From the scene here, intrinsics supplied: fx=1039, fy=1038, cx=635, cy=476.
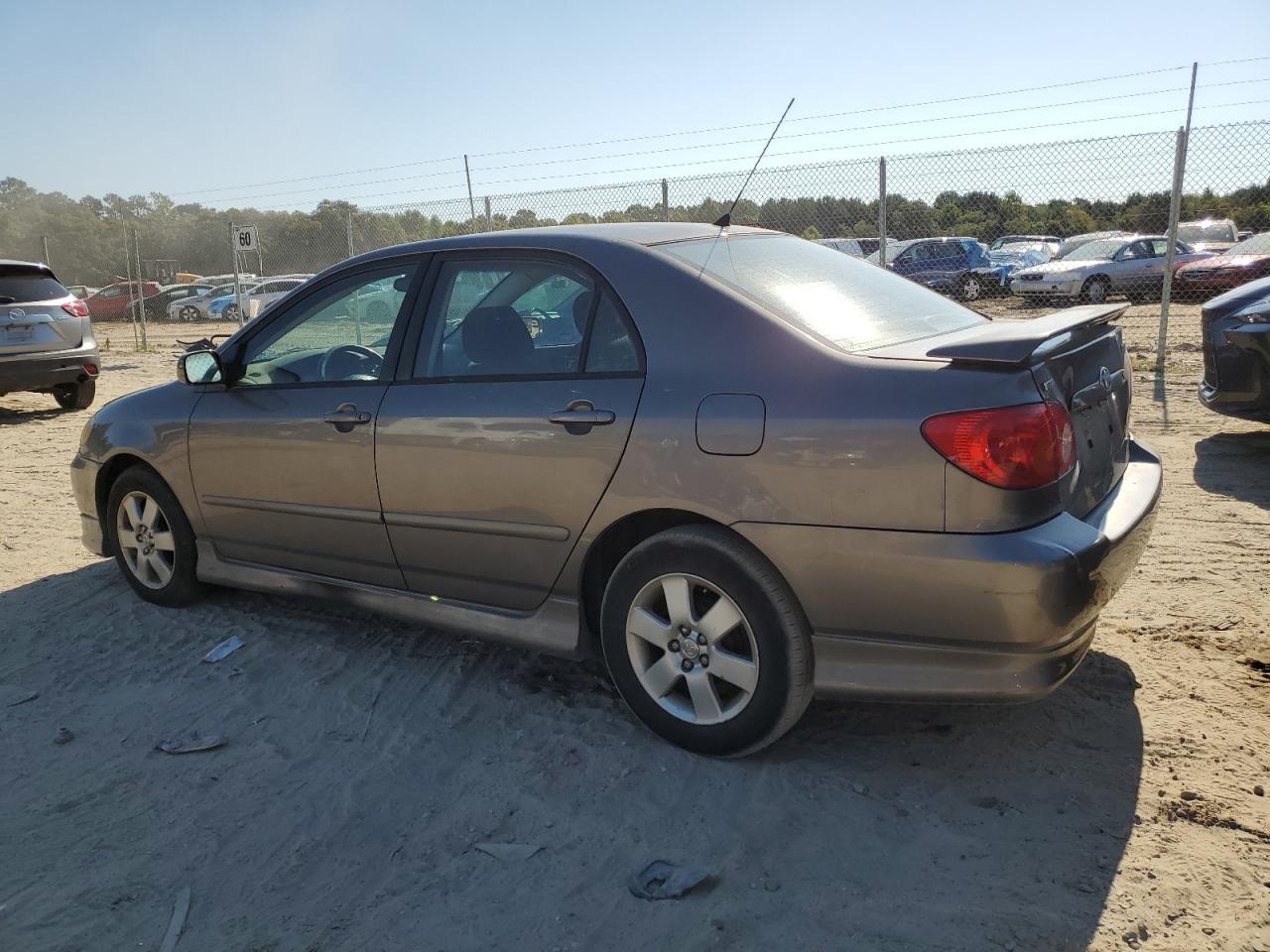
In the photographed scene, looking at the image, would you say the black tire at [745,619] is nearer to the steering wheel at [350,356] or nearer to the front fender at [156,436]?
the steering wheel at [350,356]

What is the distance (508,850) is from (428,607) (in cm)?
119

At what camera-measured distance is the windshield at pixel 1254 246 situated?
1744cm

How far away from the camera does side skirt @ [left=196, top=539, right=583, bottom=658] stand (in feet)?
11.5

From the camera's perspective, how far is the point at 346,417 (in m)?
3.88

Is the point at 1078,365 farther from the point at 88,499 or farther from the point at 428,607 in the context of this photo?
the point at 88,499

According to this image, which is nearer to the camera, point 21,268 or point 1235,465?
point 1235,465

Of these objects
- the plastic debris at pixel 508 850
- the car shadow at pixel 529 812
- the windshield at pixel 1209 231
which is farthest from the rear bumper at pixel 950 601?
the windshield at pixel 1209 231

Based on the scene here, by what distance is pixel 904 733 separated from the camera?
3355 mm

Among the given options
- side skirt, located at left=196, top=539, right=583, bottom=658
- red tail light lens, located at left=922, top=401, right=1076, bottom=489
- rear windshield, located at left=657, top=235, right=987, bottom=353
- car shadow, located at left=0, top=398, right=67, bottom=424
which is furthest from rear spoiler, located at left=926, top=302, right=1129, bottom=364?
car shadow, located at left=0, top=398, right=67, bottom=424

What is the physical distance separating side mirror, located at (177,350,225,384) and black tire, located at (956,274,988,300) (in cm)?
1808

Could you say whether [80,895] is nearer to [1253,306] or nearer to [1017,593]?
[1017,593]

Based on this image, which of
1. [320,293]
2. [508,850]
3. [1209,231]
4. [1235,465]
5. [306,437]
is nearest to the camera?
[508,850]

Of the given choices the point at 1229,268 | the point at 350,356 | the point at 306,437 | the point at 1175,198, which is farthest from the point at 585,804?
the point at 1229,268

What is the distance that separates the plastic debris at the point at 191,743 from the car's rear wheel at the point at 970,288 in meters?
19.0
